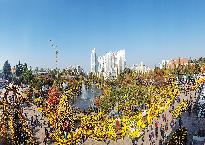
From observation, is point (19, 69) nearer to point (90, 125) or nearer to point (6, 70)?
point (6, 70)

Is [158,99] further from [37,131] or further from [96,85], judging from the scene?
[96,85]

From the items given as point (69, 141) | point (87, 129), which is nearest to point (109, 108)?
point (87, 129)

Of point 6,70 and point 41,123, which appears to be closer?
point 41,123

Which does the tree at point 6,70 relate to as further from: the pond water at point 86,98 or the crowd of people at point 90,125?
the crowd of people at point 90,125

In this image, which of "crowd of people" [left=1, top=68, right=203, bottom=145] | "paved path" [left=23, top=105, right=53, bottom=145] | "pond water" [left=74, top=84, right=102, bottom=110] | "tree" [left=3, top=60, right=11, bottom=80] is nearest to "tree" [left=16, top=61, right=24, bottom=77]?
"tree" [left=3, top=60, right=11, bottom=80]

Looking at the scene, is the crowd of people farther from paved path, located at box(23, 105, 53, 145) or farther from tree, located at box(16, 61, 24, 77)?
tree, located at box(16, 61, 24, 77)

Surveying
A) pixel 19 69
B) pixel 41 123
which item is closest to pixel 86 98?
pixel 41 123

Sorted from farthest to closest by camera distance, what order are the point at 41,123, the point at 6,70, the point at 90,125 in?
the point at 6,70 < the point at 41,123 < the point at 90,125

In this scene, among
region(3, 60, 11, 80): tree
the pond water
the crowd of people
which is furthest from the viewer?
region(3, 60, 11, 80): tree
